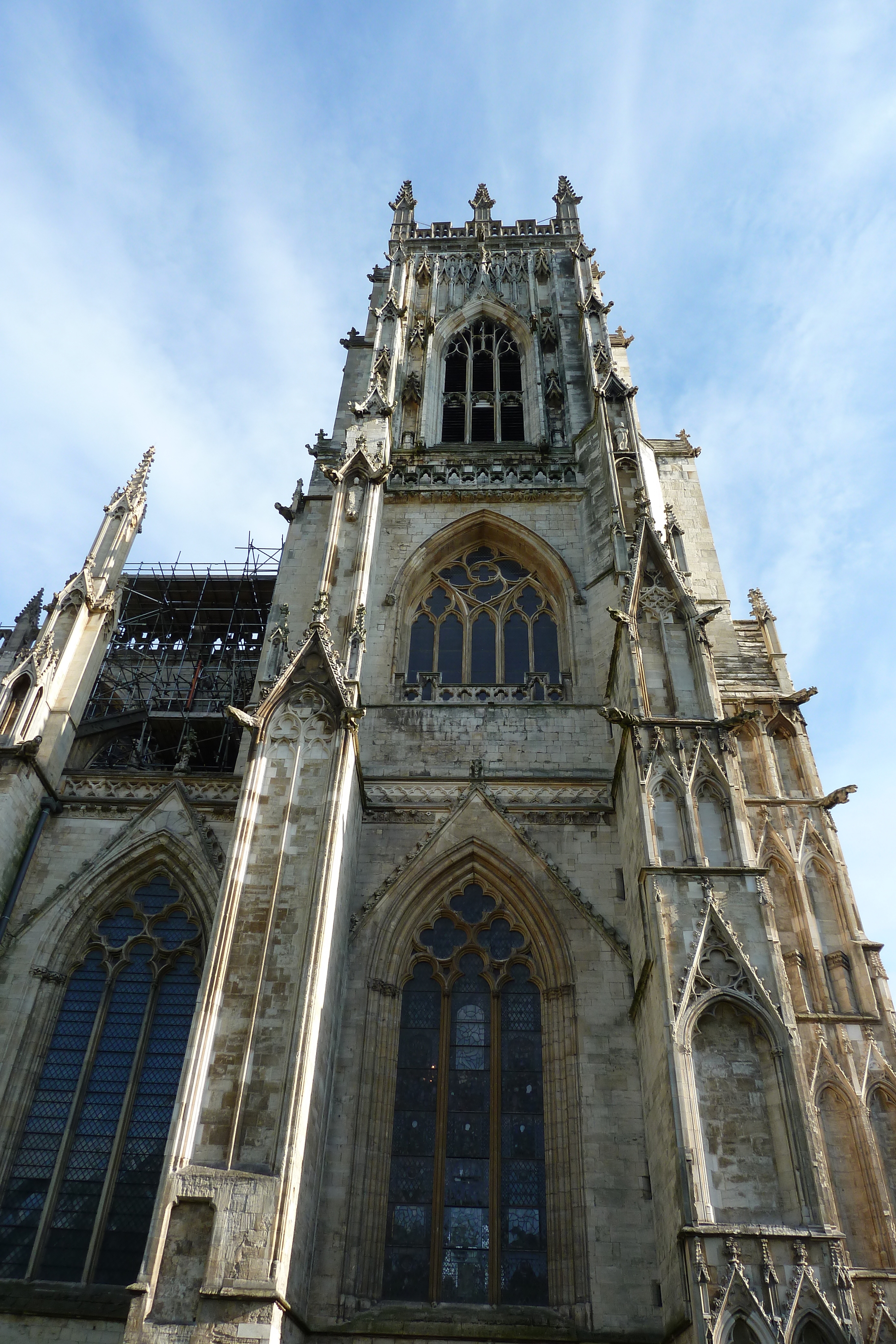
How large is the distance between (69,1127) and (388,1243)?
4259 mm

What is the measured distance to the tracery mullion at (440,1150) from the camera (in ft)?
36.3

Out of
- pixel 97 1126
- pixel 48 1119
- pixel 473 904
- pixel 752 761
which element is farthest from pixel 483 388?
pixel 48 1119

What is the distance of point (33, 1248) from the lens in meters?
11.7

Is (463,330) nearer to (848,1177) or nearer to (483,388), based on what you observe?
(483,388)

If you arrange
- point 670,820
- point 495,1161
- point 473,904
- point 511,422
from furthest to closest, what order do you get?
point 511,422 < point 473,904 < point 670,820 < point 495,1161

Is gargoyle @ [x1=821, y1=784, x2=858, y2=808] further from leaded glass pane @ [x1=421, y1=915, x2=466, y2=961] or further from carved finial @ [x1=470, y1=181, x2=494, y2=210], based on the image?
carved finial @ [x1=470, y1=181, x2=494, y2=210]

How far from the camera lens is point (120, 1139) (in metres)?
12.5

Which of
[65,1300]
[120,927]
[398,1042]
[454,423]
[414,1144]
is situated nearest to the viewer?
[65,1300]

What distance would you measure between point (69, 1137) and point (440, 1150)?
4.60 m

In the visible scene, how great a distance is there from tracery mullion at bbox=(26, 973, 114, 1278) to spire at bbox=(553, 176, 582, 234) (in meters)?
23.3

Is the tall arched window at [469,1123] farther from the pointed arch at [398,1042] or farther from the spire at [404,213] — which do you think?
the spire at [404,213]

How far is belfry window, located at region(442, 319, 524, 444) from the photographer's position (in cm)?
2306

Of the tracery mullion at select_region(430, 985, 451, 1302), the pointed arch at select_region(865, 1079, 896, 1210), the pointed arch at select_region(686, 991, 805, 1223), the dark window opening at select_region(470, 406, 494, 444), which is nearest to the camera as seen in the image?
the pointed arch at select_region(686, 991, 805, 1223)

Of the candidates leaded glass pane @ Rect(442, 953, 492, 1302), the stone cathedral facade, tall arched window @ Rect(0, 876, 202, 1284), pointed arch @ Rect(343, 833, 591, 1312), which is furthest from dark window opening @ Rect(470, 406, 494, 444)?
leaded glass pane @ Rect(442, 953, 492, 1302)
